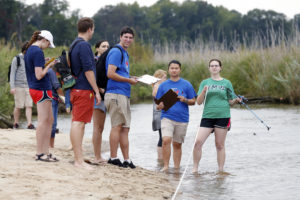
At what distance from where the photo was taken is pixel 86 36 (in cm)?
705

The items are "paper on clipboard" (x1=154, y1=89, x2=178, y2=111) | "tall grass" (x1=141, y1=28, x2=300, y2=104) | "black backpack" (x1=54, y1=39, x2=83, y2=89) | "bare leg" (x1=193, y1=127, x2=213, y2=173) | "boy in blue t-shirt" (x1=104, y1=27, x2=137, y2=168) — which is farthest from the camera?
"tall grass" (x1=141, y1=28, x2=300, y2=104)

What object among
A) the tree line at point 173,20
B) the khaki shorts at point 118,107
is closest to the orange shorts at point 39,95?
the khaki shorts at point 118,107

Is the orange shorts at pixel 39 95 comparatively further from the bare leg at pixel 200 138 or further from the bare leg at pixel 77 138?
the bare leg at pixel 200 138

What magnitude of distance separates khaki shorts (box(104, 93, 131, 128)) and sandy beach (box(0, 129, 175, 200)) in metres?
0.62

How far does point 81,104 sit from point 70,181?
116 cm

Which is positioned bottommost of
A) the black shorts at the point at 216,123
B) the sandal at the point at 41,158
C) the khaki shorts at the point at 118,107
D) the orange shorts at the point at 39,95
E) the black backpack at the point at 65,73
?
the sandal at the point at 41,158

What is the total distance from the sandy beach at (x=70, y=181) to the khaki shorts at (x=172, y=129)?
65 centimetres

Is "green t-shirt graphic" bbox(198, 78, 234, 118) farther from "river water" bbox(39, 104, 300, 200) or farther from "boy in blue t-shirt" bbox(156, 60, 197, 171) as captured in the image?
"river water" bbox(39, 104, 300, 200)

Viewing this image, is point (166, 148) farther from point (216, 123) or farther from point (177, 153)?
point (216, 123)

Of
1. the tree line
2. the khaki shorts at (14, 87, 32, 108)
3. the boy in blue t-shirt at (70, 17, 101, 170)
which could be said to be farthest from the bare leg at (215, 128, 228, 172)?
the tree line

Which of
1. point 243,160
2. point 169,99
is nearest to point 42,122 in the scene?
point 169,99

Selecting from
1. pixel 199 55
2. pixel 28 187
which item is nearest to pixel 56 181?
pixel 28 187

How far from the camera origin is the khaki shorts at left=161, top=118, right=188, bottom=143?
822cm

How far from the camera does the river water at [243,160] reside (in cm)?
722
